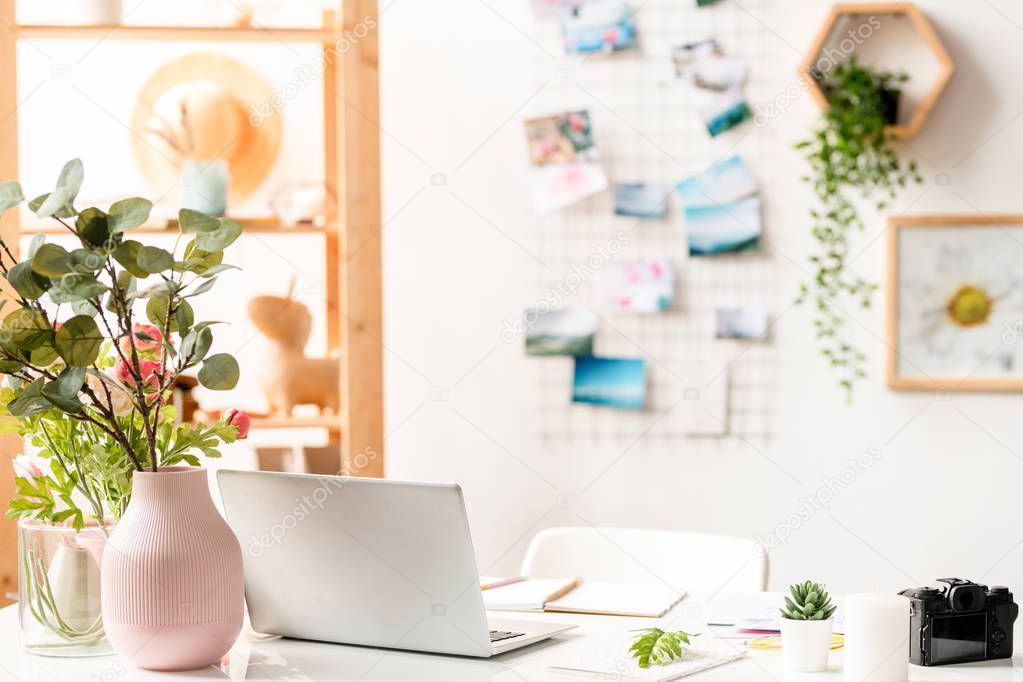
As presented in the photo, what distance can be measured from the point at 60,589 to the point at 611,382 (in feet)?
5.21

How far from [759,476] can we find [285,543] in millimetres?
1574

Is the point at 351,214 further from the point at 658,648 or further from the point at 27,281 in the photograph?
the point at 658,648

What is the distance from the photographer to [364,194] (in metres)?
2.60

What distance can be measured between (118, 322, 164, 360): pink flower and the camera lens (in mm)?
950

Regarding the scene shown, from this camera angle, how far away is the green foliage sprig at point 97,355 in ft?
3.88

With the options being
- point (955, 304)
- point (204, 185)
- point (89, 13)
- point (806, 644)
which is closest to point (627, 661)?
point (806, 644)

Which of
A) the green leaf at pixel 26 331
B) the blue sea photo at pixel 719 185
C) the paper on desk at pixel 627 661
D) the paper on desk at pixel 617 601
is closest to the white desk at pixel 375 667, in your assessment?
the paper on desk at pixel 627 661

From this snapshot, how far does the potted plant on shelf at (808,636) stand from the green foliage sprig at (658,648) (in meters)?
0.12

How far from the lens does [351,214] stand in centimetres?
260

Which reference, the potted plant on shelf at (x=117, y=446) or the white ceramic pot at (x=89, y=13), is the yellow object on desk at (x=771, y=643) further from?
the white ceramic pot at (x=89, y=13)

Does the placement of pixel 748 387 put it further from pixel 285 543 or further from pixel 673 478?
pixel 285 543

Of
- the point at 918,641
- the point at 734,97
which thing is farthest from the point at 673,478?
the point at 918,641

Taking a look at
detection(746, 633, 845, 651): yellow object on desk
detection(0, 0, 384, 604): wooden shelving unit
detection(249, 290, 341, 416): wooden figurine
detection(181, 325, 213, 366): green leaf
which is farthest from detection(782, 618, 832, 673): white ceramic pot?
detection(249, 290, 341, 416): wooden figurine

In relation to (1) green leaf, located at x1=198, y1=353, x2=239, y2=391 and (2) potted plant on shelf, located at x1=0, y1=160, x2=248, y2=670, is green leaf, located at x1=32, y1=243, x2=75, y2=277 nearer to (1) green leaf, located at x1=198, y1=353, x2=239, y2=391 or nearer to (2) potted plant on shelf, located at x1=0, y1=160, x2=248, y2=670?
(2) potted plant on shelf, located at x1=0, y1=160, x2=248, y2=670
